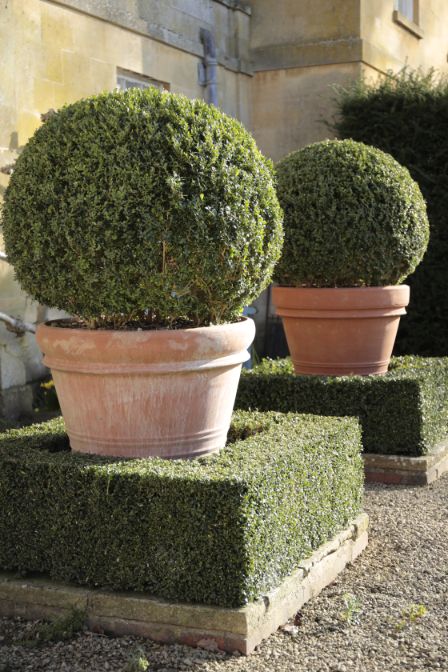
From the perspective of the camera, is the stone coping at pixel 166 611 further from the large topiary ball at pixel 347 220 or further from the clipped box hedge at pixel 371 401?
the large topiary ball at pixel 347 220

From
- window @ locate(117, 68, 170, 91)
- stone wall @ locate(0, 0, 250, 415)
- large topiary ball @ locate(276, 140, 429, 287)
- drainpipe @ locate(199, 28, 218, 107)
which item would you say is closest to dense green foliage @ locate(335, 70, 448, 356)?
drainpipe @ locate(199, 28, 218, 107)

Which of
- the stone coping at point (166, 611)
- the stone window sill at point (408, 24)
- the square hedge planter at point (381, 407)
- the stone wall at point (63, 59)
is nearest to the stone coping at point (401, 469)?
the square hedge planter at point (381, 407)

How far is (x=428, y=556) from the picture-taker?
4.30 m

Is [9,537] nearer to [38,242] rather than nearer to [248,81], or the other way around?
[38,242]

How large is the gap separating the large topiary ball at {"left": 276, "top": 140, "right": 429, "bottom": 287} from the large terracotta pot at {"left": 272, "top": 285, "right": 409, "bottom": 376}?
155 millimetres

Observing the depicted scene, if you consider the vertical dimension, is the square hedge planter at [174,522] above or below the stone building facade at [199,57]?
below

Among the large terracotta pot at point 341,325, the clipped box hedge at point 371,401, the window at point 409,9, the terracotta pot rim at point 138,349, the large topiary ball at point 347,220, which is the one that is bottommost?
the clipped box hedge at point 371,401

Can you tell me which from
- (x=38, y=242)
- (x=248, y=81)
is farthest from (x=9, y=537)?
(x=248, y=81)

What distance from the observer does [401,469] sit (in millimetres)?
5688

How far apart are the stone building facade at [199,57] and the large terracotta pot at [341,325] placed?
7.05 feet

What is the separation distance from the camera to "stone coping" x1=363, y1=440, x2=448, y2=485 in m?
5.65

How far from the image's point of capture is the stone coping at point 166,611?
127 inches

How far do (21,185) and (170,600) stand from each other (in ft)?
6.22

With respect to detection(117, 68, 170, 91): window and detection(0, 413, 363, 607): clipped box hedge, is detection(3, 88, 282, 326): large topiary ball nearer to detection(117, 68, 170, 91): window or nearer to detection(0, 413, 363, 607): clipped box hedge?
detection(0, 413, 363, 607): clipped box hedge
